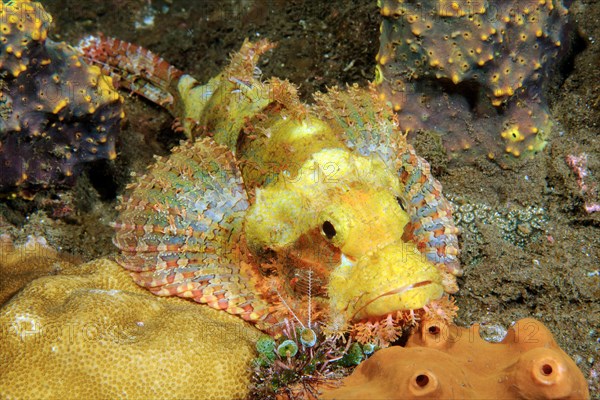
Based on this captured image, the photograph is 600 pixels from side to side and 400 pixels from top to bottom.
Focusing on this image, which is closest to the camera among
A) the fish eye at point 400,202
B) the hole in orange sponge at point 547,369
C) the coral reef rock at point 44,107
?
the hole in orange sponge at point 547,369

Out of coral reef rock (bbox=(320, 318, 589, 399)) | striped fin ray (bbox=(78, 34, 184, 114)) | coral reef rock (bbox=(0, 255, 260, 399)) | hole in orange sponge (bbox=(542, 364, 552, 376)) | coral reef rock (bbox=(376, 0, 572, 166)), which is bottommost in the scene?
coral reef rock (bbox=(0, 255, 260, 399))

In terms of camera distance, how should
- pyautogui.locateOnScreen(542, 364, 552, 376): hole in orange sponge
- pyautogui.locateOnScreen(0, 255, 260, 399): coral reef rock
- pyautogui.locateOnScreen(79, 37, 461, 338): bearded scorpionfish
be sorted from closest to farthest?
1. pyautogui.locateOnScreen(542, 364, 552, 376): hole in orange sponge
2. pyautogui.locateOnScreen(0, 255, 260, 399): coral reef rock
3. pyautogui.locateOnScreen(79, 37, 461, 338): bearded scorpionfish

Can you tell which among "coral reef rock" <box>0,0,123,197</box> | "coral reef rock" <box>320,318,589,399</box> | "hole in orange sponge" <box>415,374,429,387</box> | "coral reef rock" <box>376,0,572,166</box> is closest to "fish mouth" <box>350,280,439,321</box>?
"coral reef rock" <box>320,318,589,399</box>

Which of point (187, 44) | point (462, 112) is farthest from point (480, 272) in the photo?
point (187, 44)

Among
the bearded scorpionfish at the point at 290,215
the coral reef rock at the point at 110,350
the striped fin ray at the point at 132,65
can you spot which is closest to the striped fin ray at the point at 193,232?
the bearded scorpionfish at the point at 290,215

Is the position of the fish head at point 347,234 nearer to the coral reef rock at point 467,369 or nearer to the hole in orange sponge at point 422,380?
the coral reef rock at point 467,369

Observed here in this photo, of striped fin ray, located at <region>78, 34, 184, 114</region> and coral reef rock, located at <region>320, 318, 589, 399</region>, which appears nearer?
coral reef rock, located at <region>320, 318, 589, 399</region>

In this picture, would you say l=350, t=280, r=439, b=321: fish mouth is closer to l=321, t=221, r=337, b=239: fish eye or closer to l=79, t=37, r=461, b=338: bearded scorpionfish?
l=79, t=37, r=461, b=338: bearded scorpionfish

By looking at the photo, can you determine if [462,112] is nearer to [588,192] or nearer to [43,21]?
[588,192]

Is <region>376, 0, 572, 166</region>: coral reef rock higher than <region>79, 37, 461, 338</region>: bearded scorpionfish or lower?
higher
